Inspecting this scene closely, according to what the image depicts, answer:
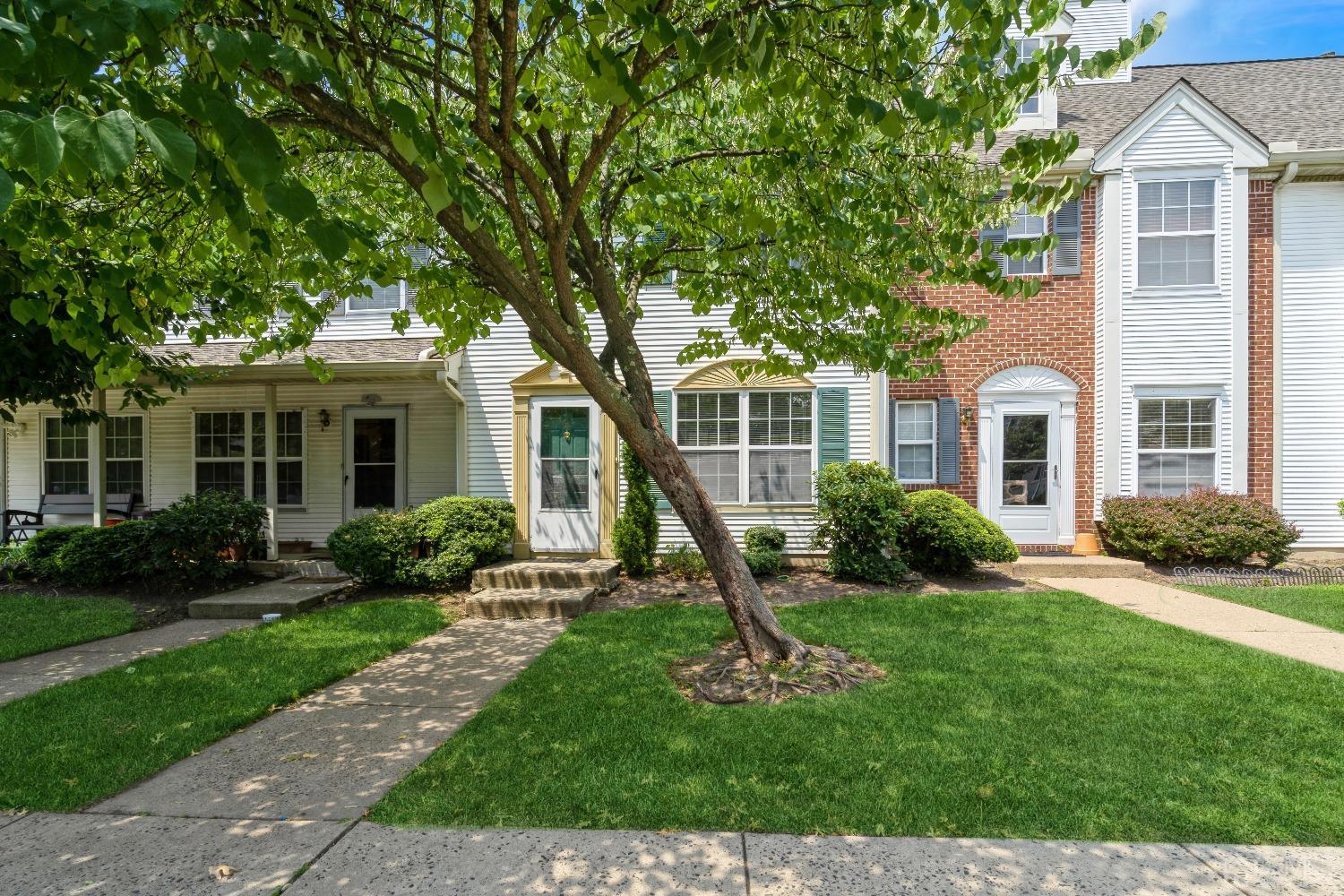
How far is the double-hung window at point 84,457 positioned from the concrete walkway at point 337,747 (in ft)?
28.9

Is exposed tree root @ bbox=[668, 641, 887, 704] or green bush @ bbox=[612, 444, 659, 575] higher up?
green bush @ bbox=[612, 444, 659, 575]

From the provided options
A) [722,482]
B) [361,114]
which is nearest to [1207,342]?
[722,482]

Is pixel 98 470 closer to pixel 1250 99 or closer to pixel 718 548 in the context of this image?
pixel 718 548

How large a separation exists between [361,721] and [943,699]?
3.82 m

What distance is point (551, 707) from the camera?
4406mm

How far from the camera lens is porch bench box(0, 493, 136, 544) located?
1089 cm

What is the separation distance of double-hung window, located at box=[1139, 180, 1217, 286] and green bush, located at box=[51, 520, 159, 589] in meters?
14.3

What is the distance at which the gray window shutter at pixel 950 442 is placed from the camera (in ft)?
33.9

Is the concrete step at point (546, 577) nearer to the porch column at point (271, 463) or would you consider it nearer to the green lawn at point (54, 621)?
the porch column at point (271, 463)

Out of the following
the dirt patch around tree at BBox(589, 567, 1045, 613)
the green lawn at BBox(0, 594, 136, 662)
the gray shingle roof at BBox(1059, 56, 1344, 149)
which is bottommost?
the green lawn at BBox(0, 594, 136, 662)

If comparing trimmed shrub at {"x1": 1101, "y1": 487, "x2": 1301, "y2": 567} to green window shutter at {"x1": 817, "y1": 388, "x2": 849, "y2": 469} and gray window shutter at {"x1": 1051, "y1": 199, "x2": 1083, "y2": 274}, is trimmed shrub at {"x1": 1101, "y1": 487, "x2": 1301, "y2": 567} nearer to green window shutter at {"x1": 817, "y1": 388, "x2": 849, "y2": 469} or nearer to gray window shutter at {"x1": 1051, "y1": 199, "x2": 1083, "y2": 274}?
gray window shutter at {"x1": 1051, "y1": 199, "x2": 1083, "y2": 274}

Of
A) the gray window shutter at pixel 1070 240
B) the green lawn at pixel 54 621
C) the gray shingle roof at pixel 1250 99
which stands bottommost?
the green lawn at pixel 54 621

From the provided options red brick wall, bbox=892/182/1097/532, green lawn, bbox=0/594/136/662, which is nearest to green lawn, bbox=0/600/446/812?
green lawn, bbox=0/594/136/662

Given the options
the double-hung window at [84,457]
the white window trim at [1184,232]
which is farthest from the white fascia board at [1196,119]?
the double-hung window at [84,457]
